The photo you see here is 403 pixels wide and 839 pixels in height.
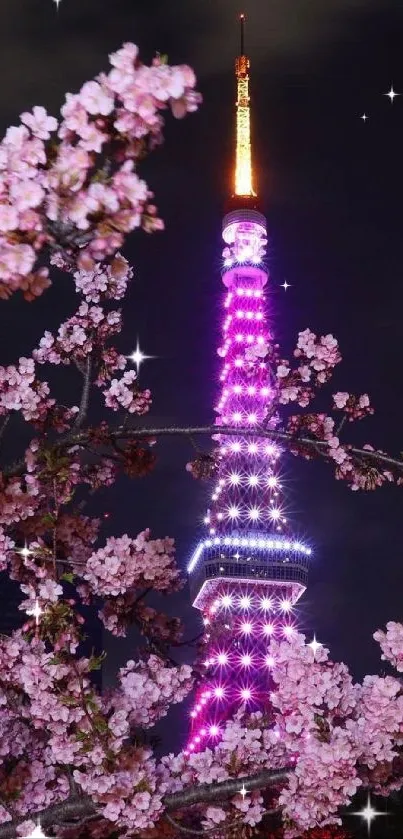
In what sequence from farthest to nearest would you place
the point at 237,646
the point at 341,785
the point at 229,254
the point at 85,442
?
the point at 229,254, the point at 237,646, the point at 85,442, the point at 341,785

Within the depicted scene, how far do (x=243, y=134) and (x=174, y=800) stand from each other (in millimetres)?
57735

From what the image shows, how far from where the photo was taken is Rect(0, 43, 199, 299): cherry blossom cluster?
4035 mm

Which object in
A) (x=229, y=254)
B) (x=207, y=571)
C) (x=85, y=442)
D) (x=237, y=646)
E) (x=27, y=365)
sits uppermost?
(x=229, y=254)

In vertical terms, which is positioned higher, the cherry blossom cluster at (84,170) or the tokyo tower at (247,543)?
the tokyo tower at (247,543)

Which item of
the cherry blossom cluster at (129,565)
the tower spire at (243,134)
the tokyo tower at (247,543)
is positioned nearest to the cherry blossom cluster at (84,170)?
the cherry blossom cluster at (129,565)

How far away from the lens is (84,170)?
4.13 meters

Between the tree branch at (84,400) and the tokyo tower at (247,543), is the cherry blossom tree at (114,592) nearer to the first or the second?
the tree branch at (84,400)

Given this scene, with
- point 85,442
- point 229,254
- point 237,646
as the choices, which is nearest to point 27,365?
point 85,442

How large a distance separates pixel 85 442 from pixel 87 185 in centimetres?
219

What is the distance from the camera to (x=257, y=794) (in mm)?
6195

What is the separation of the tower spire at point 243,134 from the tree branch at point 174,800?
186 ft

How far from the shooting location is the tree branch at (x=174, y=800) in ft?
18.2

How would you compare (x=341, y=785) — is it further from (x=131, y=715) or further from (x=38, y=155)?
(x=38, y=155)

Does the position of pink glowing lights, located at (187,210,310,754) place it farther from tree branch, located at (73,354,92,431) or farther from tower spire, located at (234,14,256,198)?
tree branch, located at (73,354,92,431)
